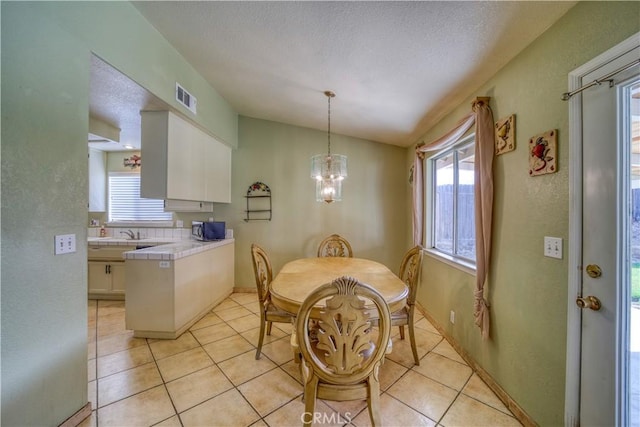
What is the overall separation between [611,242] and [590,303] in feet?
1.02

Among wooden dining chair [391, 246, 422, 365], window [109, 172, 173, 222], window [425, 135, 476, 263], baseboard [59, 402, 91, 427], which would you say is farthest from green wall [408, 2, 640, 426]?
window [109, 172, 173, 222]

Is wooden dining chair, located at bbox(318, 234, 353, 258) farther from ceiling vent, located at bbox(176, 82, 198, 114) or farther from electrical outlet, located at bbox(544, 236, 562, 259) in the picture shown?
ceiling vent, located at bbox(176, 82, 198, 114)

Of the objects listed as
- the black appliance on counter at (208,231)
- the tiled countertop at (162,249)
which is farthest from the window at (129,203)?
the black appliance on counter at (208,231)

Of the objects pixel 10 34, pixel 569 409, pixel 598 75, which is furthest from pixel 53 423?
pixel 598 75

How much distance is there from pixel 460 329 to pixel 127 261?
3.33m

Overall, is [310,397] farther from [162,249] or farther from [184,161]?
[184,161]

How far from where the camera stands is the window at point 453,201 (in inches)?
96.1

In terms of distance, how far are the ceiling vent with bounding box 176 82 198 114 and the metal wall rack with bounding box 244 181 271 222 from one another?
1.43 meters

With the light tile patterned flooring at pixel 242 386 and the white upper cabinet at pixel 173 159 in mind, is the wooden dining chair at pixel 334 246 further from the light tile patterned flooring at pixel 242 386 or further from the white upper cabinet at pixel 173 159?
the white upper cabinet at pixel 173 159

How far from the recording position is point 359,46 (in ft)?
5.83

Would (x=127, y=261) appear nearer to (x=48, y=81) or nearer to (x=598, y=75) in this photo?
(x=48, y=81)

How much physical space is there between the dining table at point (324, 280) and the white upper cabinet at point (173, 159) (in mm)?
1517

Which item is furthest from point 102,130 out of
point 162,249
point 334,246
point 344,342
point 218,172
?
point 344,342

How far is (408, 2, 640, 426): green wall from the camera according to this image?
1.23 meters
